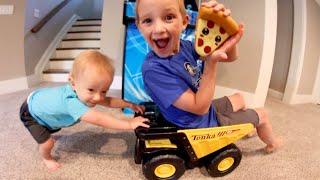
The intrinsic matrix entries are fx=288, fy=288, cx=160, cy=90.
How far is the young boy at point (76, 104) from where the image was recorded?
96 centimetres

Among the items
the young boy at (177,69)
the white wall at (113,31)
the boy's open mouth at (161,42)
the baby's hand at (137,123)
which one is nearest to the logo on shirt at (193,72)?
the young boy at (177,69)

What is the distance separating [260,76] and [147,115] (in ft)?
2.78

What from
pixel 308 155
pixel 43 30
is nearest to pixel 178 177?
pixel 308 155

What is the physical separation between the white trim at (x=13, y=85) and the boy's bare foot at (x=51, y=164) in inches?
54.1

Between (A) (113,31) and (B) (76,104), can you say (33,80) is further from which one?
(B) (76,104)

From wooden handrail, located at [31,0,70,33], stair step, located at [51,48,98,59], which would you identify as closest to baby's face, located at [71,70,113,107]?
wooden handrail, located at [31,0,70,33]

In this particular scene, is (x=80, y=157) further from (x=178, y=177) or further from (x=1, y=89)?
(x=1, y=89)

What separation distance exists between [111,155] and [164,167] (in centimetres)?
28

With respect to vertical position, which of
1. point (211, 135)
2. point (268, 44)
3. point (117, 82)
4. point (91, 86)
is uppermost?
point (268, 44)

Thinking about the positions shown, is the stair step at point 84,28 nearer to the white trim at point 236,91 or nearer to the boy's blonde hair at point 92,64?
the white trim at point 236,91

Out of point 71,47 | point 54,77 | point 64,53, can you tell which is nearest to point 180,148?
point 54,77

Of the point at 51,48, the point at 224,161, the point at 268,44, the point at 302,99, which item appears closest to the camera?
the point at 224,161

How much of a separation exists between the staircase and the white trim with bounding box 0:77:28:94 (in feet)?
1.41

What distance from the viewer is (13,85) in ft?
7.48
